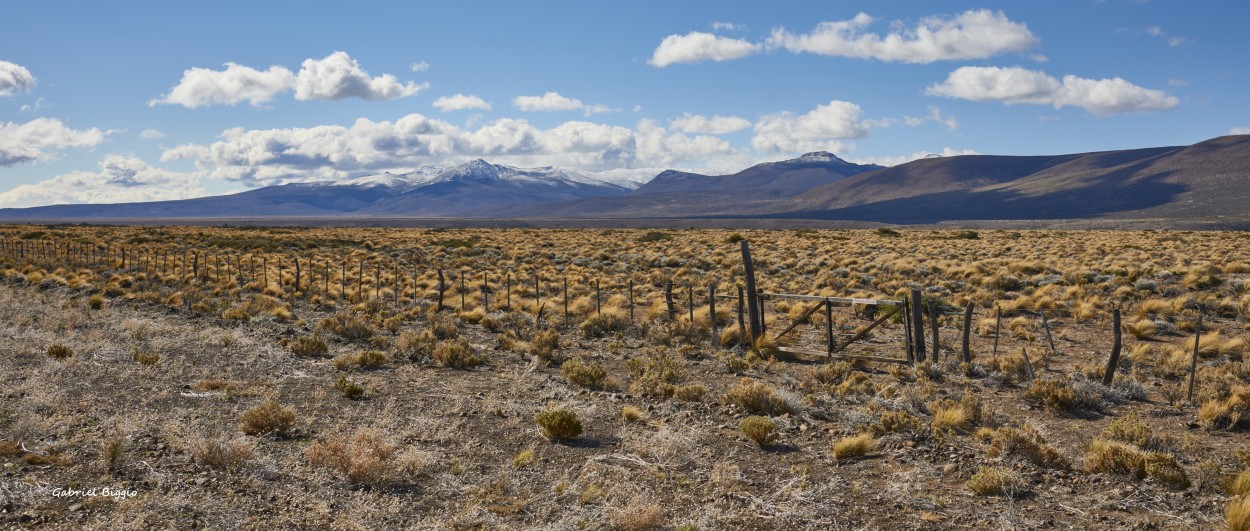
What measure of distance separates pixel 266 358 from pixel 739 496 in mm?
10316

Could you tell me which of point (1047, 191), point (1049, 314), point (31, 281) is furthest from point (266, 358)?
point (1047, 191)

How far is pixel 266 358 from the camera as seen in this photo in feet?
45.7

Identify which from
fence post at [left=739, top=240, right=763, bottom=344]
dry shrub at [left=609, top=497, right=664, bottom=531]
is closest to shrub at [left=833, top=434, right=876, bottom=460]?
dry shrub at [left=609, top=497, right=664, bottom=531]

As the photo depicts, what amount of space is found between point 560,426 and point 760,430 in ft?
8.64

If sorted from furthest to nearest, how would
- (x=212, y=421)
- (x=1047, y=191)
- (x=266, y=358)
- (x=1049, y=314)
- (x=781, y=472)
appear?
(x=1047, y=191) < (x=1049, y=314) < (x=266, y=358) < (x=212, y=421) < (x=781, y=472)

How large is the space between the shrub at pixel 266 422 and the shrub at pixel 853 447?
7.08m

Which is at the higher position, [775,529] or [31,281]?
[31,281]

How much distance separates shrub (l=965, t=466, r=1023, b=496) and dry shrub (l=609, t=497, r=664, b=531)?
3.47 meters

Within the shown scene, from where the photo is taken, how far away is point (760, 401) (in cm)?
1072

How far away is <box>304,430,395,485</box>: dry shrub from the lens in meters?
7.85

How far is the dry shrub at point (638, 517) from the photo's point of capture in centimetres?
691

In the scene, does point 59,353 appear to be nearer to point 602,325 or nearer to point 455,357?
point 455,357

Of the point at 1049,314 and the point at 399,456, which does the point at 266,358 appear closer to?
the point at 399,456

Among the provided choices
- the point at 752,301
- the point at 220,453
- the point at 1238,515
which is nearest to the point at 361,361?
the point at 220,453
